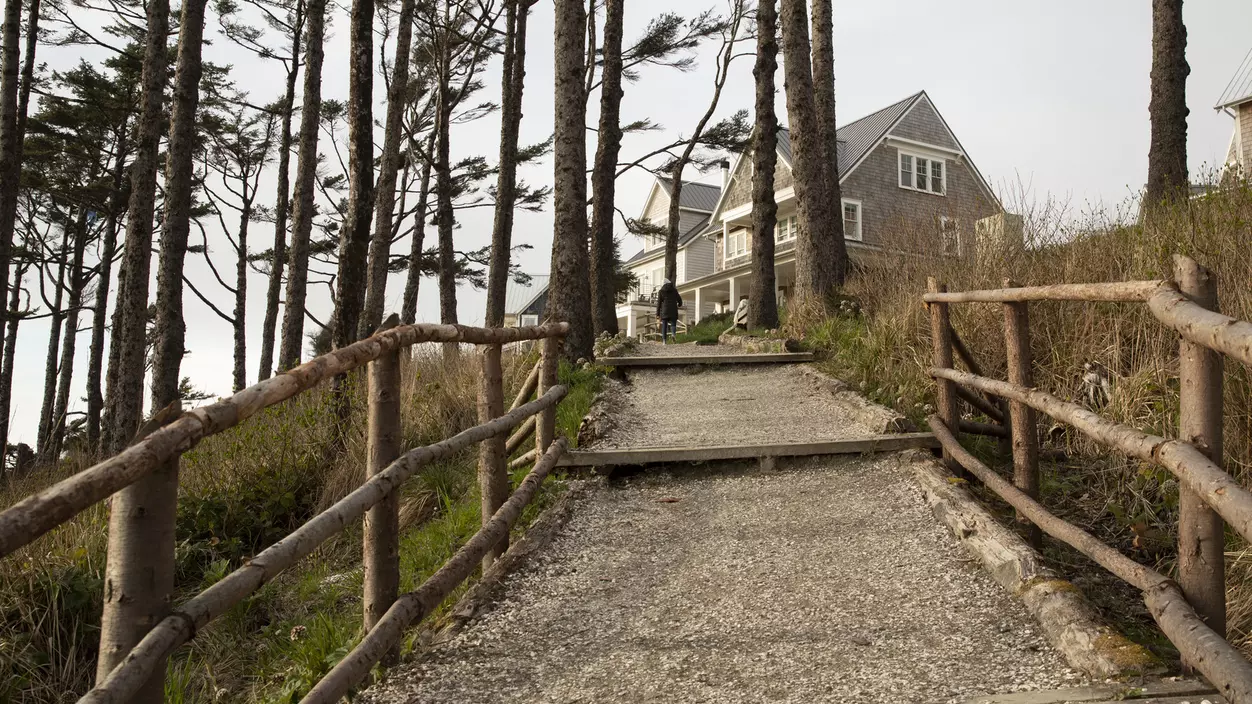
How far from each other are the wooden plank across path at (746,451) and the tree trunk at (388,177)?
9.32 metres

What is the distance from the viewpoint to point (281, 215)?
2206 cm

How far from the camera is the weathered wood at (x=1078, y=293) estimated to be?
10.5 feet

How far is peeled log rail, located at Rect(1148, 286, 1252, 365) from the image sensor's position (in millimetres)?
2398

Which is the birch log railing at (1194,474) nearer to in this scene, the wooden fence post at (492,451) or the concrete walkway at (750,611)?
the concrete walkway at (750,611)

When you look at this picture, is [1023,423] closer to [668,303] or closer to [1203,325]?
[1203,325]

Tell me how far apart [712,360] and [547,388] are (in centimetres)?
479

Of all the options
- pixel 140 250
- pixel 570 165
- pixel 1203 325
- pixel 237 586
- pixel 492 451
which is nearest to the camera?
pixel 237 586

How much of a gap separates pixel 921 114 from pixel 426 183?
56.9 ft

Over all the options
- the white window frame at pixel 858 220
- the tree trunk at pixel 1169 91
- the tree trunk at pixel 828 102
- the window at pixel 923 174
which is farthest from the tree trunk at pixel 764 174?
the window at pixel 923 174

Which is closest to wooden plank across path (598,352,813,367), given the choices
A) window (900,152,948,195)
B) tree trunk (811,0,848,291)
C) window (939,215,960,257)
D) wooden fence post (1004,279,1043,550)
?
window (939,215,960,257)

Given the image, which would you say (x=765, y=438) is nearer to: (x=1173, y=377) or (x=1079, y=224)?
(x=1173, y=377)

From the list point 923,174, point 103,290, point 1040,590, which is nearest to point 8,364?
point 103,290

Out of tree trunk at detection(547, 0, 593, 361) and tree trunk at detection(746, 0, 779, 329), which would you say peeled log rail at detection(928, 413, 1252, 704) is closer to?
tree trunk at detection(547, 0, 593, 361)

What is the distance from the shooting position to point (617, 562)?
15.0 ft
